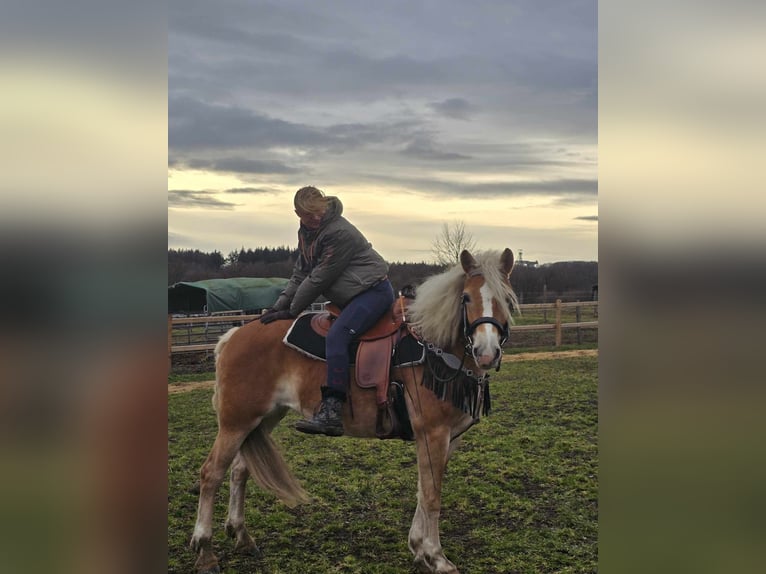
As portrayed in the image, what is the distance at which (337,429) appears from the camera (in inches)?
136

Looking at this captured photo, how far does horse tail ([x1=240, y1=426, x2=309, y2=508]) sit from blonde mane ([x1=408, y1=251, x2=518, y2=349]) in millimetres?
1255

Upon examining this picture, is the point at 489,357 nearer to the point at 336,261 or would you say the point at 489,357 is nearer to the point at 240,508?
the point at 336,261

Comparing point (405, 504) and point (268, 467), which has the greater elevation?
point (268, 467)

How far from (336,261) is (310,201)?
0.40 metres

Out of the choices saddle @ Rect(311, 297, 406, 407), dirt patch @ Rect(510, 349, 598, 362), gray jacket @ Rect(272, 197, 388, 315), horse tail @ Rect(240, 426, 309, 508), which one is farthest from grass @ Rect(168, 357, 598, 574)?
dirt patch @ Rect(510, 349, 598, 362)

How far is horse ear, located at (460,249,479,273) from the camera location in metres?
3.22

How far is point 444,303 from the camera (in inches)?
133

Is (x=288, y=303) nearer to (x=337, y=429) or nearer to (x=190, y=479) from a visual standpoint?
(x=337, y=429)

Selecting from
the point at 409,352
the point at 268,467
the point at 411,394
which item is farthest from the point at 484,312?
the point at 268,467

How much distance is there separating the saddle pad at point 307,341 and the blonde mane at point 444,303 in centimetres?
45

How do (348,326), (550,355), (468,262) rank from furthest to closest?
(550,355)
(348,326)
(468,262)
